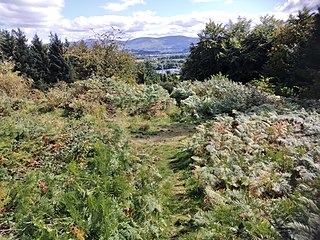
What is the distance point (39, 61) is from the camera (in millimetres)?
40562

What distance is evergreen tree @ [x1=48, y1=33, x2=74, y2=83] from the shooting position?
41.0m

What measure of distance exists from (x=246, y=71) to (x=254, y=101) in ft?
42.4

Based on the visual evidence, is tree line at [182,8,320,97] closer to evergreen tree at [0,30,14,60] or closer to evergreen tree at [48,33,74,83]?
evergreen tree at [48,33,74,83]

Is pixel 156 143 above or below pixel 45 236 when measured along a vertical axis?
below

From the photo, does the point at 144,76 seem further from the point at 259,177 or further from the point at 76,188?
the point at 76,188

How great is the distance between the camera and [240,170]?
20.2 feet

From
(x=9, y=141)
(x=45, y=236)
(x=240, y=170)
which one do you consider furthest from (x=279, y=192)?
(x=9, y=141)

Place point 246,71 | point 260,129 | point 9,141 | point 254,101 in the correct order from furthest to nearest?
point 246,71 → point 254,101 → point 260,129 → point 9,141

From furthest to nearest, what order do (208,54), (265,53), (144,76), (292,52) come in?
1. (144,76)
2. (208,54)
3. (265,53)
4. (292,52)

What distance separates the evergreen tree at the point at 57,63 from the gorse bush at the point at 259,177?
35248 mm

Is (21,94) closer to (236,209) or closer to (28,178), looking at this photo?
(28,178)

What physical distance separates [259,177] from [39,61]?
3969 centimetres

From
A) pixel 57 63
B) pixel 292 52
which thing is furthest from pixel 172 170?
pixel 57 63

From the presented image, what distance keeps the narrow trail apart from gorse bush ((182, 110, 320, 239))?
0.35 m
